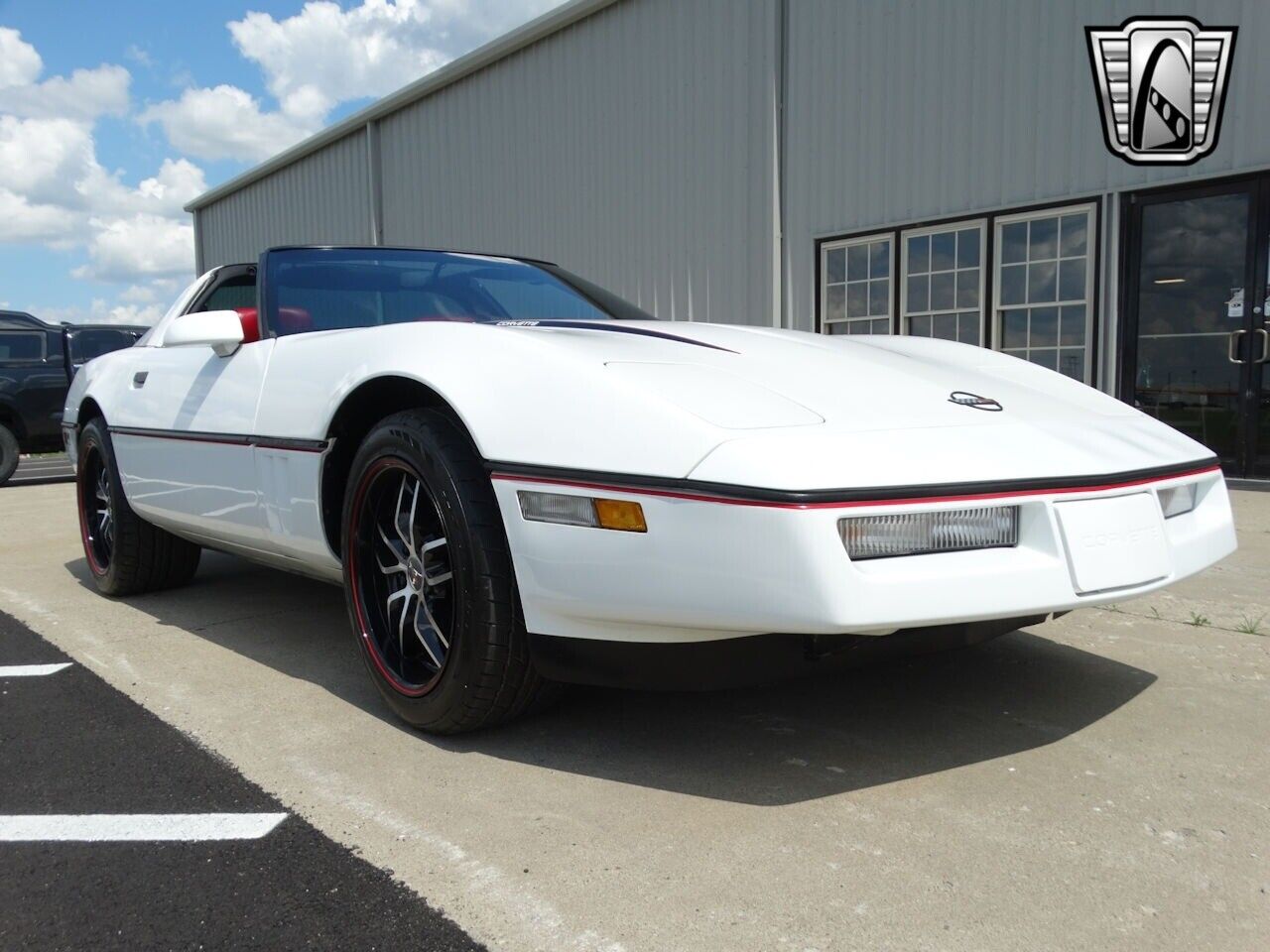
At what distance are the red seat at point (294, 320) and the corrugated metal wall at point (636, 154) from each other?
272 inches

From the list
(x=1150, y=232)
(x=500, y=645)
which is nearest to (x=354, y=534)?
(x=500, y=645)

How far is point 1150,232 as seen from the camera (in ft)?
23.4

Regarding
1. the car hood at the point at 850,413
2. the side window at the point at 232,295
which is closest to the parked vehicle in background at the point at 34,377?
the side window at the point at 232,295

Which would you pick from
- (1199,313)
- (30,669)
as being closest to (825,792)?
(30,669)

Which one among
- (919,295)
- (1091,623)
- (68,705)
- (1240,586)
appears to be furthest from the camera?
(919,295)

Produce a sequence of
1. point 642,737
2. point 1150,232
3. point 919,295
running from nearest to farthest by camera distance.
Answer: point 642,737 → point 1150,232 → point 919,295

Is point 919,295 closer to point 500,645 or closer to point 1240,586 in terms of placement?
point 1240,586

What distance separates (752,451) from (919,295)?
725cm

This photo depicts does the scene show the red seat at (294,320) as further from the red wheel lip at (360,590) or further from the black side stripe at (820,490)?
the black side stripe at (820,490)

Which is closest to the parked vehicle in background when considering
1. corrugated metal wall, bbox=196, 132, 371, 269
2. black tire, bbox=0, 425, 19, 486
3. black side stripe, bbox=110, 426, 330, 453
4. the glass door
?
black tire, bbox=0, 425, 19, 486

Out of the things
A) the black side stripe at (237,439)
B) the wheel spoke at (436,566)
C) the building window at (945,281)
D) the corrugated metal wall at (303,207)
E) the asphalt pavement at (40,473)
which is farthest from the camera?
the corrugated metal wall at (303,207)

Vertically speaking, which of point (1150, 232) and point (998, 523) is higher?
point (1150, 232)

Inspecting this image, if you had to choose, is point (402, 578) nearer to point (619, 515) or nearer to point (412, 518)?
point (412, 518)

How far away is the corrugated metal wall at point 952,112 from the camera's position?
6848mm
